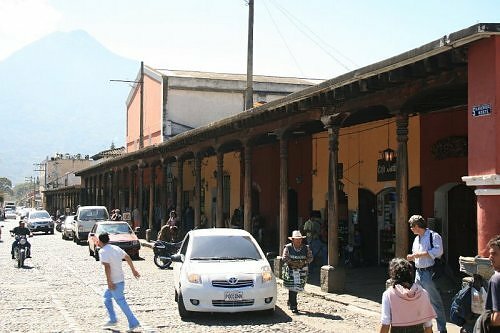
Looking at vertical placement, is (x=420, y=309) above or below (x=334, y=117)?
below

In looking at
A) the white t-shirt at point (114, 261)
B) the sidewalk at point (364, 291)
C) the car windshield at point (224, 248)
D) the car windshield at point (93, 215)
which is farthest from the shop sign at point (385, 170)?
the car windshield at point (93, 215)

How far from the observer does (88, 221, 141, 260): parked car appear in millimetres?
23250

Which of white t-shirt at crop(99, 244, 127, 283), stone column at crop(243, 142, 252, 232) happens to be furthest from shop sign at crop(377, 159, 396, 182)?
white t-shirt at crop(99, 244, 127, 283)

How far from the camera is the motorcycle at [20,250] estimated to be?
2045cm

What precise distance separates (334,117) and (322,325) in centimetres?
531

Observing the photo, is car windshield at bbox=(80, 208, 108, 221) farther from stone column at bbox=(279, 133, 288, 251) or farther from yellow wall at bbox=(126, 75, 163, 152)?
stone column at bbox=(279, 133, 288, 251)

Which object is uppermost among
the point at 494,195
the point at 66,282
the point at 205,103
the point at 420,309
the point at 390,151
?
the point at 205,103

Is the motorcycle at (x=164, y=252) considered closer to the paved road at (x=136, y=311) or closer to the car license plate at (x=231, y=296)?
the paved road at (x=136, y=311)

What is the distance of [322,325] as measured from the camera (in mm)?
10695

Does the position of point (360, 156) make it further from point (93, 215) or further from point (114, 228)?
point (93, 215)

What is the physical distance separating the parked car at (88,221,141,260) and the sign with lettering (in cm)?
1563

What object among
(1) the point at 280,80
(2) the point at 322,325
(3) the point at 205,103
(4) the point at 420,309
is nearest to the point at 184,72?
(3) the point at 205,103

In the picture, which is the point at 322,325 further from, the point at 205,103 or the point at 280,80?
the point at 280,80

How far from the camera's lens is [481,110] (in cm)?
963
